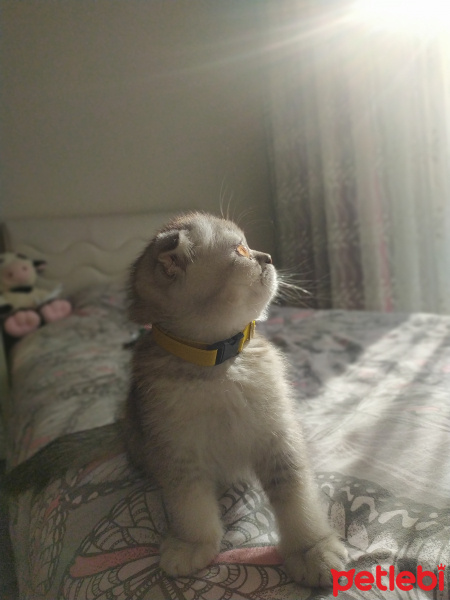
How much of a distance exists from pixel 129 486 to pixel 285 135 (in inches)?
42.2

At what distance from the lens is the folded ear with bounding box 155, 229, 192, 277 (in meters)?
0.65

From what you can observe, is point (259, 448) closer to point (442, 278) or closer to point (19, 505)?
point (19, 505)

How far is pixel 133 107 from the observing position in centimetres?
117

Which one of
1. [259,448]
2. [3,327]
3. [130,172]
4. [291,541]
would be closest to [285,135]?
[130,172]

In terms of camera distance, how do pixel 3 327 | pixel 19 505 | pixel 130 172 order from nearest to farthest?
pixel 19 505, pixel 130 172, pixel 3 327

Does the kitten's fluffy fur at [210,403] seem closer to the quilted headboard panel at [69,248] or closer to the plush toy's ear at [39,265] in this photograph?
the quilted headboard panel at [69,248]

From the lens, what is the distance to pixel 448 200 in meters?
2.15

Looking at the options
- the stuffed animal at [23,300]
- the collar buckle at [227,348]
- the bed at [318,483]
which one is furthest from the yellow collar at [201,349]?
the stuffed animal at [23,300]

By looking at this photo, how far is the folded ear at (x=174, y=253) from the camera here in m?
0.65

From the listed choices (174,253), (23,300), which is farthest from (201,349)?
(23,300)

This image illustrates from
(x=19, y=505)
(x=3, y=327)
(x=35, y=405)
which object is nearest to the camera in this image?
(x=19, y=505)

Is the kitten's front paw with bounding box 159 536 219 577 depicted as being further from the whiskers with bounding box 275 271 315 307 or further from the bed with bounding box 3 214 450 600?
the whiskers with bounding box 275 271 315 307

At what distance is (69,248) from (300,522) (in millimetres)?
1774

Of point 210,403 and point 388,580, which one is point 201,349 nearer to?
point 210,403
